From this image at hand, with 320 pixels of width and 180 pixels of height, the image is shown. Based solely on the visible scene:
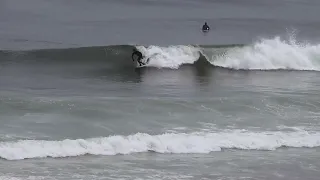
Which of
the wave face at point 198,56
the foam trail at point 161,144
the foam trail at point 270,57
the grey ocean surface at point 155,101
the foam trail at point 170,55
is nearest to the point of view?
the grey ocean surface at point 155,101

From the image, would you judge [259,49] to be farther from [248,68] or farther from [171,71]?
[171,71]

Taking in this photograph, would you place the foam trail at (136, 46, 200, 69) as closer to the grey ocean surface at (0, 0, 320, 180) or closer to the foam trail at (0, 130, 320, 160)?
the grey ocean surface at (0, 0, 320, 180)

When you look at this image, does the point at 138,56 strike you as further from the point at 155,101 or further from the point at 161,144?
the point at 161,144

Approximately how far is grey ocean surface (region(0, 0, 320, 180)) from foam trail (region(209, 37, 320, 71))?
4 centimetres

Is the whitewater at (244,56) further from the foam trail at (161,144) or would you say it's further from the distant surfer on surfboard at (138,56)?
the foam trail at (161,144)

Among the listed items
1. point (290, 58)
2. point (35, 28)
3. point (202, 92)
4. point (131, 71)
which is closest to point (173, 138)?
point (202, 92)

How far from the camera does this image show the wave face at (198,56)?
2219 cm

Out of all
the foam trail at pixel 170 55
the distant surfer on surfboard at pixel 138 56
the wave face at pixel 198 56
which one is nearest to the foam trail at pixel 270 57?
the wave face at pixel 198 56

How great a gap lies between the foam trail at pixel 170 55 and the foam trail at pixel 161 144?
9366 mm

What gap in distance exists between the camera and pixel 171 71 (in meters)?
21.5

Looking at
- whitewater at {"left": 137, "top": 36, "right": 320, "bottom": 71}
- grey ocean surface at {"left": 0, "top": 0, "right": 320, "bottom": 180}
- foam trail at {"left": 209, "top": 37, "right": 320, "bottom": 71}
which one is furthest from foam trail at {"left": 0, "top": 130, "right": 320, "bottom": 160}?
foam trail at {"left": 209, "top": 37, "right": 320, "bottom": 71}

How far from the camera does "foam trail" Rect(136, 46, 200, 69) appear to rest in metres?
22.4

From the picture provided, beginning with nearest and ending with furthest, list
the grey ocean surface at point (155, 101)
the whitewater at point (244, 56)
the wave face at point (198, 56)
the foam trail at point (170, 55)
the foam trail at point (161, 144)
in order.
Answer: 1. the grey ocean surface at point (155, 101)
2. the foam trail at point (161, 144)
3. the wave face at point (198, 56)
4. the foam trail at point (170, 55)
5. the whitewater at point (244, 56)

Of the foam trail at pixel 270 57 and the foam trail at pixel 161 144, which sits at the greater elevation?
the foam trail at pixel 270 57
